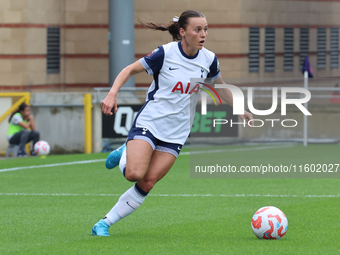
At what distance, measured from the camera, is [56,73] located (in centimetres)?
2141

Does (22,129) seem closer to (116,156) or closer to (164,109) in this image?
(116,156)

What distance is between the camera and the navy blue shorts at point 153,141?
6215mm

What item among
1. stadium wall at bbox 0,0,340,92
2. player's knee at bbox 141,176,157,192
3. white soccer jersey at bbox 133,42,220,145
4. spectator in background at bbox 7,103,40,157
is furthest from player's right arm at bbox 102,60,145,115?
stadium wall at bbox 0,0,340,92

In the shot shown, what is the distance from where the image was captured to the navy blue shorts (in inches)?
245

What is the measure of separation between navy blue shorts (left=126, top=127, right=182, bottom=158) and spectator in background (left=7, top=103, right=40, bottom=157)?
1004cm

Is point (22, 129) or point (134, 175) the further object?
point (22, 129)

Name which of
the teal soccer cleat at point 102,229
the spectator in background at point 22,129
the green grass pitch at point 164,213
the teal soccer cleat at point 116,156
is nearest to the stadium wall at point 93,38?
the spectator in background at point 22,129

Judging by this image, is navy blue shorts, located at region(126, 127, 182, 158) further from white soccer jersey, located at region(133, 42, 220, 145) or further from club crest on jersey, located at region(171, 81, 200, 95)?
club crest on jersey, located at region(171, 81, 200, 95)

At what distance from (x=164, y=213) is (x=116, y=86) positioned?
8.36 ft

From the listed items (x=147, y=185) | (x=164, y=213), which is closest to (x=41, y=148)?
(x=164, y=213)

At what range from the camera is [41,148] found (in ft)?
50.6

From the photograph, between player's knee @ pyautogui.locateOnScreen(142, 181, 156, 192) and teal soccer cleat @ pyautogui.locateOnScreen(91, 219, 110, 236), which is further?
teal soccer cleat @ pyautogui.locateOnScreen(91, 219, 110, 236)

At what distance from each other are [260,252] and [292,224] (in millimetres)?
1563

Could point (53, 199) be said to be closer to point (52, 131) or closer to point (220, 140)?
point (52, 131)
